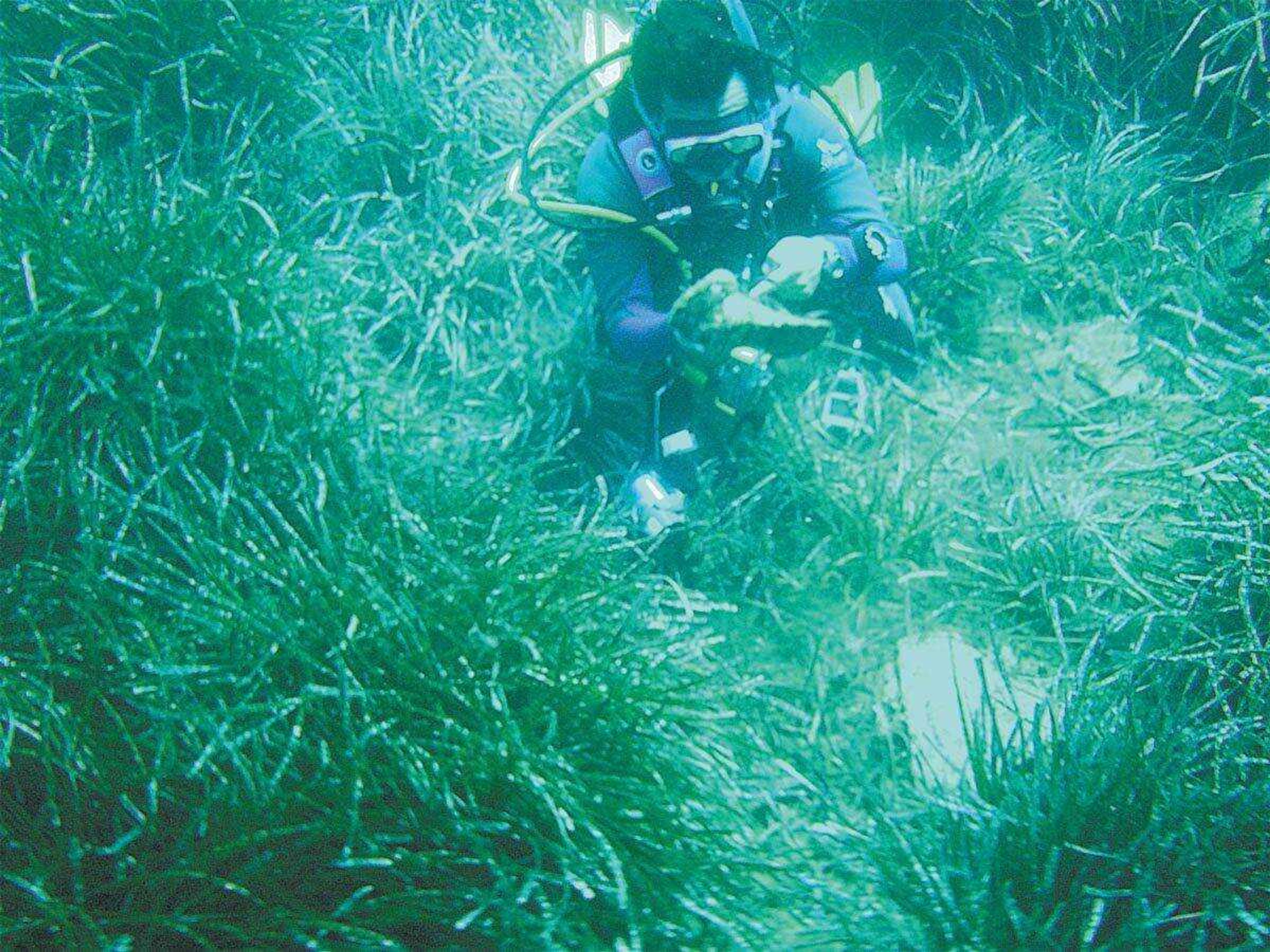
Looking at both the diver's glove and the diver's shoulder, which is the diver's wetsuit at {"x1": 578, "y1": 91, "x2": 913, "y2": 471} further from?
the diver's glove

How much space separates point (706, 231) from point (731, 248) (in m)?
0.12

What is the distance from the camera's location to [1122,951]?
1.67 meters

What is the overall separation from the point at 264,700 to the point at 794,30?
2669 millimetres

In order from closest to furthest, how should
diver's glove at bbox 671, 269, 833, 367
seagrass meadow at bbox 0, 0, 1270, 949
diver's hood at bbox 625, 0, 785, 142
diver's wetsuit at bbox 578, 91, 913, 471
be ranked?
seagrass meadow at bbox 0, 0, 1270, 949
diver's glove at bbox 671, 269, 833, 367
diver's hood at bbox 625, 0, 785, 142
diver's wetsuit at bbox 578, 91, 913, 471

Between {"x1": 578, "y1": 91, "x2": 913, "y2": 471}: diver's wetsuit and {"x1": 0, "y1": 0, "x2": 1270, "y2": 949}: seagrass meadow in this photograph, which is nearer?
{"x1": 0, "y1": 0, "x2": 1270, "y2": 949}: seagrass meadow

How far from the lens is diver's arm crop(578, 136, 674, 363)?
2596 mm

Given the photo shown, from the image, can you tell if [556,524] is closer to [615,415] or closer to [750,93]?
[615,415]

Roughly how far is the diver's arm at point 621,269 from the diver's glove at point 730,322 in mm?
375

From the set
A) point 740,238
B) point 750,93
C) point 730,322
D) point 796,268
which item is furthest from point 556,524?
point 750,93

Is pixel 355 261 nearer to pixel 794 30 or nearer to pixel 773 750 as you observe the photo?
pixel 794 30

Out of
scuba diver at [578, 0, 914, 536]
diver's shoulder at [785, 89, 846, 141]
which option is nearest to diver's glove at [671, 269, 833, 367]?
scuba diver at [578, 0, 914, 536]

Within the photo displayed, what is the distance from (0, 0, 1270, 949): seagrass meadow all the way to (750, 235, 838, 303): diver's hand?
1.99ft

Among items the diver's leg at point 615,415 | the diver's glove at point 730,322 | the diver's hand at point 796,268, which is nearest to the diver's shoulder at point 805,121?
the diver's hand at point 796,268

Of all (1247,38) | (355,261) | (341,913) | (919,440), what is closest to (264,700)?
(341,913)
